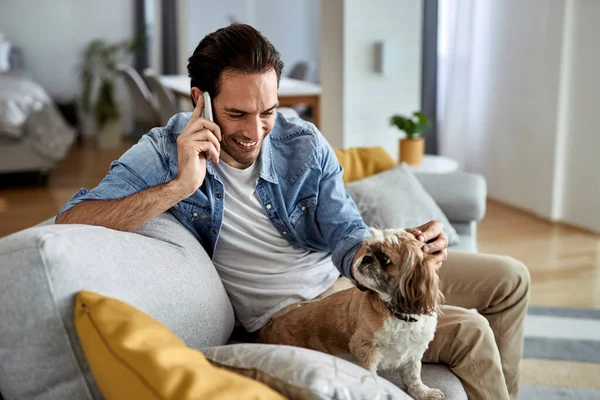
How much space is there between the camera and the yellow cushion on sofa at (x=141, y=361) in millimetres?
998

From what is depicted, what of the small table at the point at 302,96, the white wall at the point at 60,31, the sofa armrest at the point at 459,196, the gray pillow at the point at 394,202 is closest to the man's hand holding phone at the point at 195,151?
the gray pillow at the point at 394,202

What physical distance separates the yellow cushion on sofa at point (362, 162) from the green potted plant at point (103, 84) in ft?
17.3

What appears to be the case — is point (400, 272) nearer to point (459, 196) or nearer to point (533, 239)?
point (459, 196)

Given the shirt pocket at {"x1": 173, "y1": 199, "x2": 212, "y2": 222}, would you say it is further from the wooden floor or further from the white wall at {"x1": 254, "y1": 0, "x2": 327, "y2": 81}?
the white wall at {"x1": 254, "y1": 0, "x2": 327, "y2": 81}

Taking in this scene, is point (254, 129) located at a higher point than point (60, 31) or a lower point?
lower

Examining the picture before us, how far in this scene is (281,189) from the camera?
1846mm

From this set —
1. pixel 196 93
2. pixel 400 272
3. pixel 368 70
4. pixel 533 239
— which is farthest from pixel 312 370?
pixel 533 239

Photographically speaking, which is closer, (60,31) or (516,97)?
(516,97)

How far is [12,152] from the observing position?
18.9 ft

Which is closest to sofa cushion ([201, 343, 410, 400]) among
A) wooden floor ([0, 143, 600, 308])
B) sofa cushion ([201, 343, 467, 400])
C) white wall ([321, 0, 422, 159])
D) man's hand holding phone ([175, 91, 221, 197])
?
sofa cushion ([201, 343, 467, 400])

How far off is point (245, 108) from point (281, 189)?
0.25 metres

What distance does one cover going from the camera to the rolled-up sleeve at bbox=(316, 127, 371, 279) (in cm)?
174

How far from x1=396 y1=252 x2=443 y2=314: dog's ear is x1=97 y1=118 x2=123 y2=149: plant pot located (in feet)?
22.2

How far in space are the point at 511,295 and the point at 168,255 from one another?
992 mm
